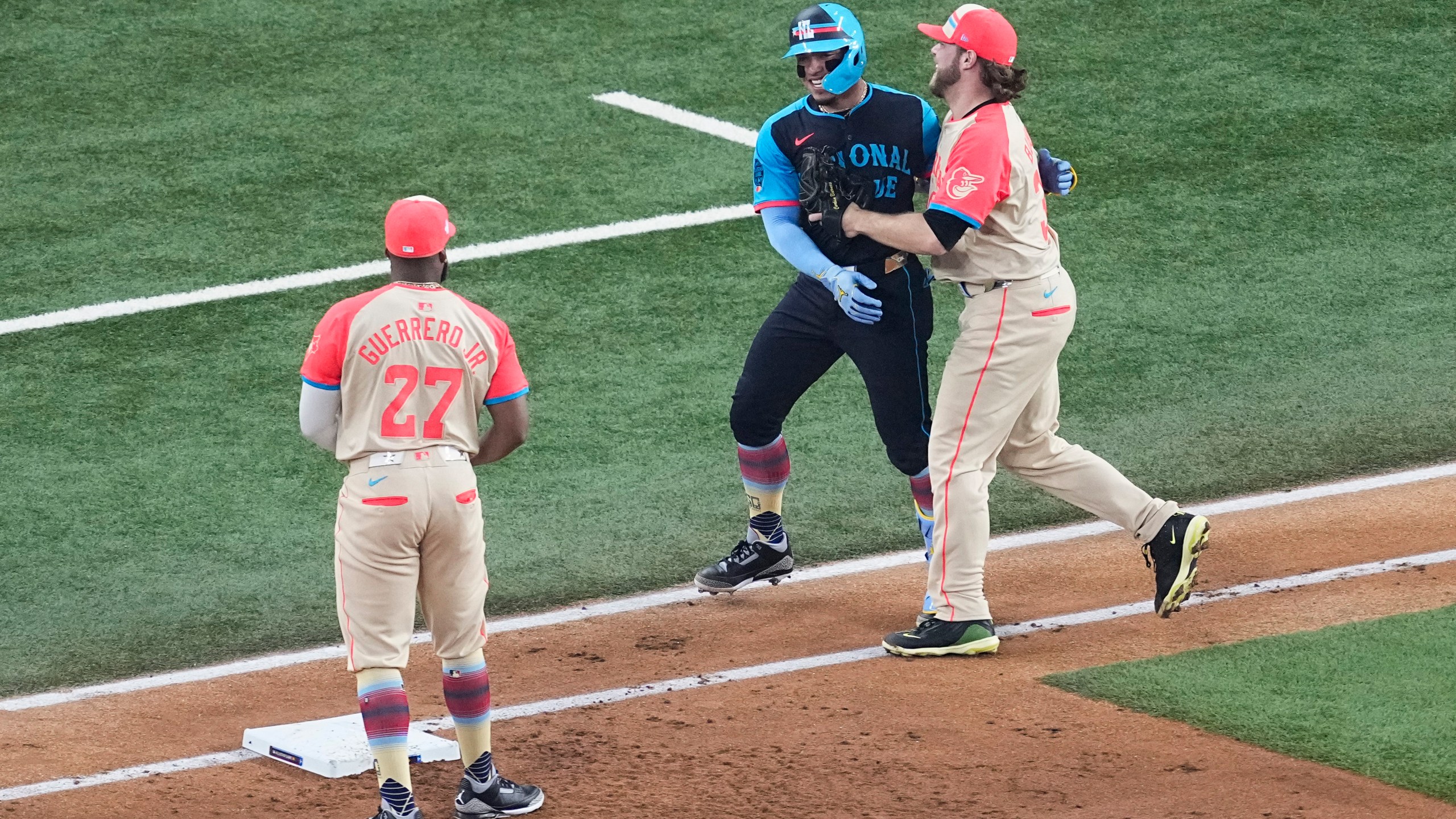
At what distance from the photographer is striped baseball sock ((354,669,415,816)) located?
5.02 metres

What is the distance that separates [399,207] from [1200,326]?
5.51 metres

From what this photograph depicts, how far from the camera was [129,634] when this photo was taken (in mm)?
6883

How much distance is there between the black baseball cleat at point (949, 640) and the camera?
6.31 metres

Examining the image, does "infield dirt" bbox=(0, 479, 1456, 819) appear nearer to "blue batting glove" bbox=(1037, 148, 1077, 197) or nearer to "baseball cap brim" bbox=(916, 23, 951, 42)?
"blue batting glove" bbox=(1037, 148, 1077, 197)

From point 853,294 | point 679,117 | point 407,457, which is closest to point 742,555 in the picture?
point 853,294

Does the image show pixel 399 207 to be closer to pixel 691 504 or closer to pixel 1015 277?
pixel 1015 277

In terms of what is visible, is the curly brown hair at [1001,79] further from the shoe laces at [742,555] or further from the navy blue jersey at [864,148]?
the shoe laces at [742,555]

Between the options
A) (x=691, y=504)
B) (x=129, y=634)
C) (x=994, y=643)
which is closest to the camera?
(x=994, y=643)

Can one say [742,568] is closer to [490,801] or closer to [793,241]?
[793,241]

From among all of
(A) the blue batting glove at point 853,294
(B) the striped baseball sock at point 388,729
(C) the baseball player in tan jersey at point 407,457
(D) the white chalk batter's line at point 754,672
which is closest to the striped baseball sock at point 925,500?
(D) the white chalk batter's line at point 754,672

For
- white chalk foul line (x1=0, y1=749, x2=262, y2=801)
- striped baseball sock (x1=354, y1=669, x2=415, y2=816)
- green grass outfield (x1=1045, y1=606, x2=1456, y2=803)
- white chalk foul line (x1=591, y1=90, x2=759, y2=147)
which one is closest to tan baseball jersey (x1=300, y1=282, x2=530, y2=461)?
striped baseball sock (x1=354, y1=669, x2=415, y2=816)

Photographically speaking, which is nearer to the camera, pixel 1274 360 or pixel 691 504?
pixel 691 504

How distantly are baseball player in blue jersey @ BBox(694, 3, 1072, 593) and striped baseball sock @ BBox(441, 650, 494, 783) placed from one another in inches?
73.1

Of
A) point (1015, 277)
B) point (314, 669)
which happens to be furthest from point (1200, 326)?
point (314, 669)
